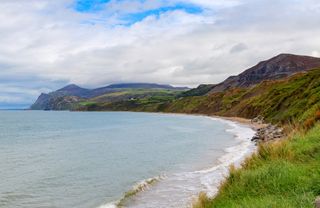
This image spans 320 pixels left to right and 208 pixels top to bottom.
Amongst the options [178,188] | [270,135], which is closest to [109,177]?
[178,188]

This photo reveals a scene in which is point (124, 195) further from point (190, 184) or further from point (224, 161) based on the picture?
point (224, 161)

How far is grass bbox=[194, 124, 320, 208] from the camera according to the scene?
367 inches

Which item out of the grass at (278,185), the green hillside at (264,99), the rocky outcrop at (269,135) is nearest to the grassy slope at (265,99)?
the green hillside at (264,99)

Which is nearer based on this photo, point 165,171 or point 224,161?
point 165,171

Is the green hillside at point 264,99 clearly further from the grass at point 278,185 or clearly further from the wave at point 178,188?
the grass at point 278,185

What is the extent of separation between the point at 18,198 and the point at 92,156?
19.4 meters

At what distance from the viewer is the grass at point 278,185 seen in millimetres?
9328

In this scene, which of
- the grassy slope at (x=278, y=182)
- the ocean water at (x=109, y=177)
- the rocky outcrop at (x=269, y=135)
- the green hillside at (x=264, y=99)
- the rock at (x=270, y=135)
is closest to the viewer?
the grassy slope at (x=278, y=182)

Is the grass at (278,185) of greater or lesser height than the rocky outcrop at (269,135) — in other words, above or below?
above

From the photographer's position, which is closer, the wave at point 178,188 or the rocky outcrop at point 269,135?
the wave at point 178,188

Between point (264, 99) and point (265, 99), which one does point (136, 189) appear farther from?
point (264, 99)

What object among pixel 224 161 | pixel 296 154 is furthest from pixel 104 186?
pixel 296 154

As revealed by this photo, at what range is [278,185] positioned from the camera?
1072 centimetres

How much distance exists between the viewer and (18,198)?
75.4ft
